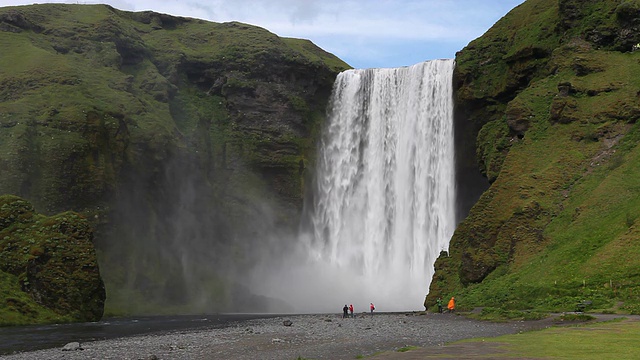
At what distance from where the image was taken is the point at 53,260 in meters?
65.5

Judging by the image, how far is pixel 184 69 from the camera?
110062 millimetres

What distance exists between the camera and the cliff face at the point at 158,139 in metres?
86.4

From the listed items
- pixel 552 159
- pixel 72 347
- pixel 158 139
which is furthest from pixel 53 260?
pixel 552 159

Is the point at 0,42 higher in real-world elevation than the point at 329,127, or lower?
higher

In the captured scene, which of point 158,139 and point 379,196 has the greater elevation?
point 158,139

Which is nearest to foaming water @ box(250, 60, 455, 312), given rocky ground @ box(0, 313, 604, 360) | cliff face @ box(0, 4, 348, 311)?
cliff face @ box(0, 4, 348, 311)

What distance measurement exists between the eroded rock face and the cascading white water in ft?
107

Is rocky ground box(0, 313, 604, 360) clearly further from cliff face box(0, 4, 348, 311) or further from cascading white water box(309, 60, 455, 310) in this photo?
cliff face box(0, 4, 348, 311)

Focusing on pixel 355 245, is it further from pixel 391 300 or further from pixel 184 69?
pixel 184 69

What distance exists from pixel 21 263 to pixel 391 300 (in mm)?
40069

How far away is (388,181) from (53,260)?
42950 mm

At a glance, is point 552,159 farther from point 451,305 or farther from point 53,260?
point 53,260

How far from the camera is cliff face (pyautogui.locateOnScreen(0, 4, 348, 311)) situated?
283 ft

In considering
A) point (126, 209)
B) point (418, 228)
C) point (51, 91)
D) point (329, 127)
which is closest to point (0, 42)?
point (51, 91)
